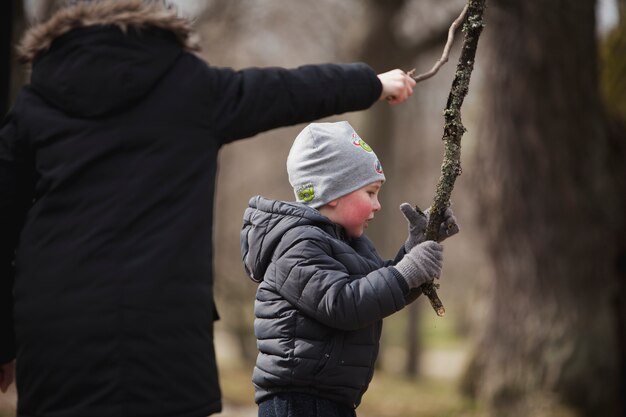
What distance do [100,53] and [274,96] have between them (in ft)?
1.47

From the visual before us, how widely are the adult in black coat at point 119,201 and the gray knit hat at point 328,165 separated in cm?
56

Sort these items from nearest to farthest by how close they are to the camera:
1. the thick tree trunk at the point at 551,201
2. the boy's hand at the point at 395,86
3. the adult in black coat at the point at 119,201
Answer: the adult in black coat at the point at 119,201 → the boy's hand at the point at 395,86 → the thick tree trunk at the point at 551,201

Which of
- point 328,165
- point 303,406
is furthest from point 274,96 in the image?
point 303,406

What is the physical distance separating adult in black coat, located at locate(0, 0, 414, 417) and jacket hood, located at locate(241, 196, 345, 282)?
0.48 metres

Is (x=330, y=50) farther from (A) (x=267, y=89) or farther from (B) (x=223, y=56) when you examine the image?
(A) (x=267, y=89)

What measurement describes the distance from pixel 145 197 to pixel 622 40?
763 cm

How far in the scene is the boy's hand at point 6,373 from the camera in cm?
254

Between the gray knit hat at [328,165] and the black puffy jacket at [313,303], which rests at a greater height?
the gray knit hat at [328,165]

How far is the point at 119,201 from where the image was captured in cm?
220

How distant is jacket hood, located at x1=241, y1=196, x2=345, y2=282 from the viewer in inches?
109

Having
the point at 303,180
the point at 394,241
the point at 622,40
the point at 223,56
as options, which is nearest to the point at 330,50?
the point at 223,56

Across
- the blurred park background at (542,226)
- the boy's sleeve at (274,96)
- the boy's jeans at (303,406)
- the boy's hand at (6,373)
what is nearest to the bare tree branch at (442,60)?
the boy's sleeve at (274,96)

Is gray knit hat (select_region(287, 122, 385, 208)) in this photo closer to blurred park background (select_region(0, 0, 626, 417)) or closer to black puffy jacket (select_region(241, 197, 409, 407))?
black puffy jacket (select_region(241, 197, 409, 407))

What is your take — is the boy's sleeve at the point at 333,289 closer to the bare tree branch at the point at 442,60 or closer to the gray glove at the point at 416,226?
the gray glove at the point at 416,226
